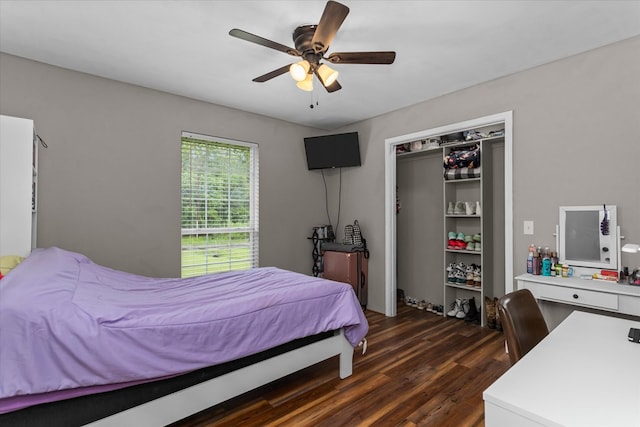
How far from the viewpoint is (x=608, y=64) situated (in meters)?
2.60

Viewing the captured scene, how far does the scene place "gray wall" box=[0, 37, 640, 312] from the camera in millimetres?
2598

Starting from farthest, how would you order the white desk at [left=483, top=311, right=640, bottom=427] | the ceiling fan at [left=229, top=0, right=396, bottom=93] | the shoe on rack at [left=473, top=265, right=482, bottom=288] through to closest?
the shoe on rack at [left=473, top=265, right=482, bottom=288]
the ceiling fan at [left=229, top=0, right=396, bottom=93]
the white desk at [left=483, top=311, right=640, bottom=427]

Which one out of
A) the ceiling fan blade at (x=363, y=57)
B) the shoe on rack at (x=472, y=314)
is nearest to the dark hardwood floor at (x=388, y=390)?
the shoe on rack at (x=472, y=314)

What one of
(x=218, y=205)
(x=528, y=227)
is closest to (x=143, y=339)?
(x=218, y=205)

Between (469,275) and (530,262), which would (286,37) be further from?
(469,275)

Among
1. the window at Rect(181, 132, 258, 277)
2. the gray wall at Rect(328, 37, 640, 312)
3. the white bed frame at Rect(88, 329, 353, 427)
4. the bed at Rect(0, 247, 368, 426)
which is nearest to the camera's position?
the bed at Rect(0, 247, 368, 426)

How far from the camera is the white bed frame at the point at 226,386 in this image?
168 cm

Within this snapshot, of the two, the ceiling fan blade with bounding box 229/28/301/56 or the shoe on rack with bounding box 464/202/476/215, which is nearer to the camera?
the ceiling fan blade with bounding box 229/28/301/56

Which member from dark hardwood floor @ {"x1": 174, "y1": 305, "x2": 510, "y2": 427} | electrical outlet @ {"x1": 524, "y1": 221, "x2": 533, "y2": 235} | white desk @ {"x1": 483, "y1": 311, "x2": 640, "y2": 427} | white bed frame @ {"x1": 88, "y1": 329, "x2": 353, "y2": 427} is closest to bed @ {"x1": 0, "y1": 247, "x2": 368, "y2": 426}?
white bed frame @ {"x1": 88, "y1": 329, "x2": 353, "y2": 427}

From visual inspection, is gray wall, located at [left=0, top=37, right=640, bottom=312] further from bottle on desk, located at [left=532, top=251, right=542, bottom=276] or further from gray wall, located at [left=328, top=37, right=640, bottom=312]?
bottle on desk, located at [left=532, top=251, right=542, bottom=276]

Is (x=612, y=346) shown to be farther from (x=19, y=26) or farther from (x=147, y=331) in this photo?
(x=19, y=26)

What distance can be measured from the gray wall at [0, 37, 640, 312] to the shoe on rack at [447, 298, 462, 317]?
122 centimetres

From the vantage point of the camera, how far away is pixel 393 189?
4.21 meters

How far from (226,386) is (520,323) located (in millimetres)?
1645
